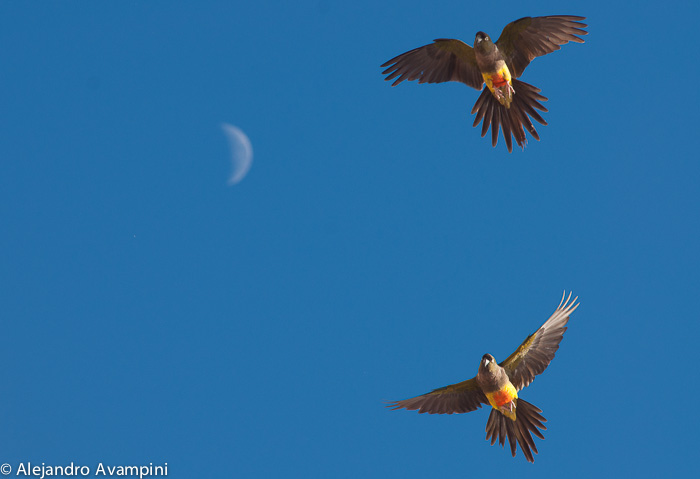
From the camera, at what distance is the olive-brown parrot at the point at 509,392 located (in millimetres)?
13016

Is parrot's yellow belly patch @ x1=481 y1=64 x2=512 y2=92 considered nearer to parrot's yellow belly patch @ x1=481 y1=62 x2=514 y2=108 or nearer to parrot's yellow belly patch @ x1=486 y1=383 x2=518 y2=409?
parrot's yellow belly patch @ x1=481 y1=62 x2=514 y2=108

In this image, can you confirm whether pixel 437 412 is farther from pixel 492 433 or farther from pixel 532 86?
pixel 532 86

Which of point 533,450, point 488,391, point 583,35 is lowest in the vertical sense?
point 533,450

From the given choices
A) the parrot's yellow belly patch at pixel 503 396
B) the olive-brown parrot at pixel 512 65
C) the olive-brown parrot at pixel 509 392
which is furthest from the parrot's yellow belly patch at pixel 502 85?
the parrot's yellow belly patch at pixel 503 396

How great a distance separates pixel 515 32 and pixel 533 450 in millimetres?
6286

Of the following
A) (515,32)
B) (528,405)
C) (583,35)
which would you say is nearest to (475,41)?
(515,32)

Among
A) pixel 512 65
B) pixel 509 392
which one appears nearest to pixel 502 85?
pixel 512 65

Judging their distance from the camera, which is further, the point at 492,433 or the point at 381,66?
the point at 381,66

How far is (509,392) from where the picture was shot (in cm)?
1318

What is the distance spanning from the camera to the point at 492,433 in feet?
43.3

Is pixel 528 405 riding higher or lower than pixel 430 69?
lower

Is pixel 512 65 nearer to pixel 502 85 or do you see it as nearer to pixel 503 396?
pixel 502 85

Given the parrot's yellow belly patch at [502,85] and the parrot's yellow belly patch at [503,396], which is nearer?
the parrot's yellow belly patch at [503,396]

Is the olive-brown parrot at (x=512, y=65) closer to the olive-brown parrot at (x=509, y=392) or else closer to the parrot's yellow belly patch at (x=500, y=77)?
the parrot's yellow belly patch at (x=500, y=77)
